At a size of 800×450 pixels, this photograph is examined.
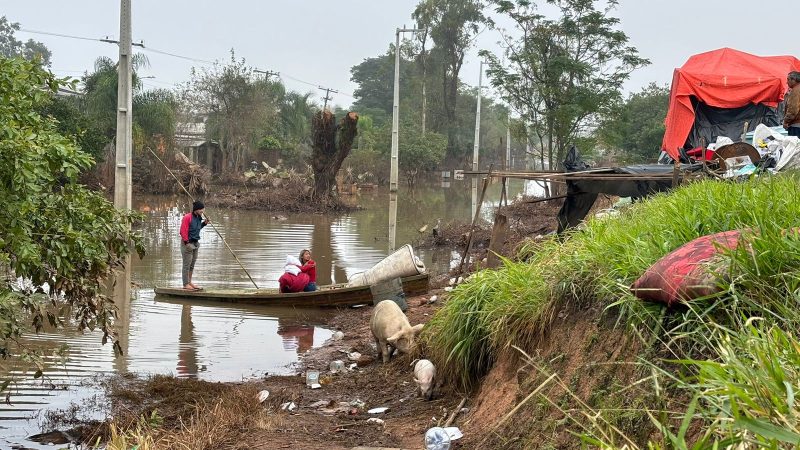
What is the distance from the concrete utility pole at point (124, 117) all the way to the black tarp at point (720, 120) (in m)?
12.2

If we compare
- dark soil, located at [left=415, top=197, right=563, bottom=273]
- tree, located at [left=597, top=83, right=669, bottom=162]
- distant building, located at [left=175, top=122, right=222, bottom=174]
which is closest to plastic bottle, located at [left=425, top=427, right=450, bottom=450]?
dark soil, located at [left=415, top=197, right=563, bottom=273]

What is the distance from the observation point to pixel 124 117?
20.2 meters

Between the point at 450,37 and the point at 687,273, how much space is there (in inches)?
2735

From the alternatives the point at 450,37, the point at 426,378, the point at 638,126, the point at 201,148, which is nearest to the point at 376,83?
the point at 450,37

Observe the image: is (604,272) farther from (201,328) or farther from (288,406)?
(201,328)

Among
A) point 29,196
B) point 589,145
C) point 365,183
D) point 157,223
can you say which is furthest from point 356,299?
point 365,183

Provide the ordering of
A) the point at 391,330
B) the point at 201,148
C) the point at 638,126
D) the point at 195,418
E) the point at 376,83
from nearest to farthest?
the point at 195,418
the point at 391,330
the point at 638,126
the point at 201,148
the point at 376,83

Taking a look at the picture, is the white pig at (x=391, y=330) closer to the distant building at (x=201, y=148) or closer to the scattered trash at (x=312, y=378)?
the scattered trash at (x=312, y=378)

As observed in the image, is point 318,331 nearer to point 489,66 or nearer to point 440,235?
point 440,235

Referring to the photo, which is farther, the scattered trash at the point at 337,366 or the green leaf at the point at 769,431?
the scattered trash at the point at 337,366

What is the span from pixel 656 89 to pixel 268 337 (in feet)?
127

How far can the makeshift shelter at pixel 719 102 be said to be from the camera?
16484 millimetres

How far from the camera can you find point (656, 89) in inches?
1838

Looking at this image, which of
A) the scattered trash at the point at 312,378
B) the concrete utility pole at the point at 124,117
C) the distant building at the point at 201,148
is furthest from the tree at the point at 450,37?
the scattered trash at the point at 312,378
